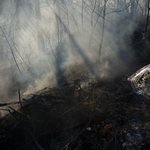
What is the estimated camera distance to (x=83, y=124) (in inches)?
130

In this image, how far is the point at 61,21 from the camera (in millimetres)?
9172

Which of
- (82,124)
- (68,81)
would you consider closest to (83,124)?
(82,124)

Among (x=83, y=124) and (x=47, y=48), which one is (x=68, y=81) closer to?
(x=83, y=124)

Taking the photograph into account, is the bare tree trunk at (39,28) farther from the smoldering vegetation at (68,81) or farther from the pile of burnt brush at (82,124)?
the pile of burnt brush at (82,124)

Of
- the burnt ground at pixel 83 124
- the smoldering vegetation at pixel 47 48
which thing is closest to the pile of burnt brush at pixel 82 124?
the burnt ground at pixel 83 124

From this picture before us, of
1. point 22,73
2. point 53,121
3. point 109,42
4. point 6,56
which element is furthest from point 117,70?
point 6,56

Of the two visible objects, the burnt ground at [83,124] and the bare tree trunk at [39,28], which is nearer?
the burnt ground at [83,124]

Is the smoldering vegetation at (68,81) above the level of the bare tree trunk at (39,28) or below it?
below

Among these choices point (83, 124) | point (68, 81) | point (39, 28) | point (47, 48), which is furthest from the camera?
point (47, 48)

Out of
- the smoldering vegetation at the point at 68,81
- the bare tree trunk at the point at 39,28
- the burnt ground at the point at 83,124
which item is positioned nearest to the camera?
the burnt ground at the point at 83,124

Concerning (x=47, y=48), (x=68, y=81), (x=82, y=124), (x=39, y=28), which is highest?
(x=39, y=28)

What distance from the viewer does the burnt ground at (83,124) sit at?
2715mm

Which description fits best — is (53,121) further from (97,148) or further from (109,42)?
(109,42)

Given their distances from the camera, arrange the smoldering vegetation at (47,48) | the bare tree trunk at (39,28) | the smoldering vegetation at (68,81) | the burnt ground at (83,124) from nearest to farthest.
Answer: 1. the burnt ground at (83,124)
2. the smoldering vegetation at (68,81)
3. the smoldering vegetation at (47,48)
4. the bare tree trunk at (39,28)
